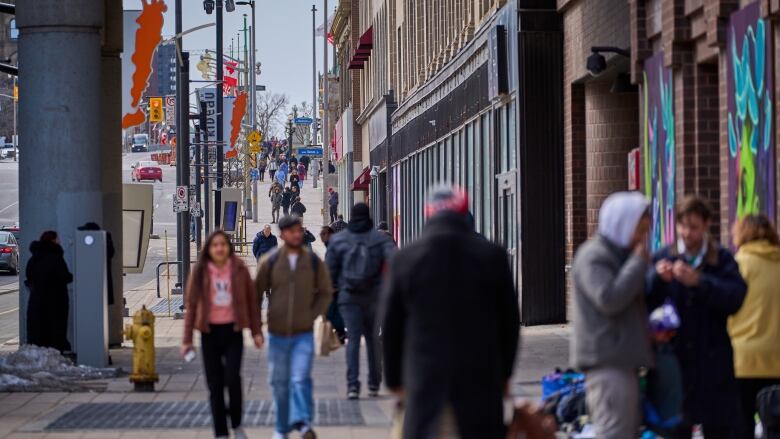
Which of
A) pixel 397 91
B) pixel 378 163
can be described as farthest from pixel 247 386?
pixel 378 163

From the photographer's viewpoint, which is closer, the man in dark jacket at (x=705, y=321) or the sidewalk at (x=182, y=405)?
the man in dark jacket at (x=705, y=321)

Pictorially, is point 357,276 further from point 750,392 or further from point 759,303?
point 759,303

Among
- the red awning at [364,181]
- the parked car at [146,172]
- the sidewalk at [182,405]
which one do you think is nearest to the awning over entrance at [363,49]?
the red awning at [364,181]

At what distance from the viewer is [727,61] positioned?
14531mm

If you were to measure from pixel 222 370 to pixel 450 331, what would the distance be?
190 inches

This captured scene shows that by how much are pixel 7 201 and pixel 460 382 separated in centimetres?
8795

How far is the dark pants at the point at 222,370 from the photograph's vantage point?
450 inches

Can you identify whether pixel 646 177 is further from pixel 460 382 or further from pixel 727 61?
pixel 460 382

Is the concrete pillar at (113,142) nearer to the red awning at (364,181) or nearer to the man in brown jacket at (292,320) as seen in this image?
the man in brown jacket at (292,320)

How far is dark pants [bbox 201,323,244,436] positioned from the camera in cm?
1143

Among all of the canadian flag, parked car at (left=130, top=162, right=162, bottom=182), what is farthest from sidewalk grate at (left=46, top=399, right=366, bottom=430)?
parked car at (left=130, top=162, right=162, bottom=182)

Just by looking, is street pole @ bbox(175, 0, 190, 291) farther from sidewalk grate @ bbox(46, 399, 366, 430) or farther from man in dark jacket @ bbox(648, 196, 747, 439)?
man in dark jacket @ bbox(648, 196, 747, 439)

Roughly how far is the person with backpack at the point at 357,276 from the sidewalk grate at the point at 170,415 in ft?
1.60

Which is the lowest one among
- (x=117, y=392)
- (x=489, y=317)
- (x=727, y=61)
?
(x=117, y=392)
